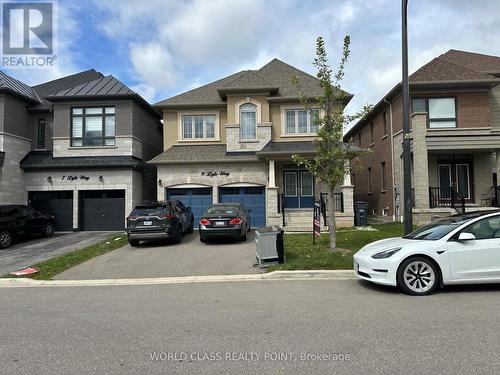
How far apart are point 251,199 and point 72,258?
9.78 meters

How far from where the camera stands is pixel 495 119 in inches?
775

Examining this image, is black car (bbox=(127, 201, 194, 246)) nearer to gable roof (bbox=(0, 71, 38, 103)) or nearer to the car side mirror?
the car side mirror

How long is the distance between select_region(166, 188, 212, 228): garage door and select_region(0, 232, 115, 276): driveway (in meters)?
4.16

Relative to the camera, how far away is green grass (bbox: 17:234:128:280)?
10.5m

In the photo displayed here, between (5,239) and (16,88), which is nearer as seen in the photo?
(5,239)

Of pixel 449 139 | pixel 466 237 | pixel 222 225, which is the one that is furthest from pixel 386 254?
pixel 449 139

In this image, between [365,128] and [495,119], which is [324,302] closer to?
[495,119]

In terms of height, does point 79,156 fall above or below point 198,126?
below

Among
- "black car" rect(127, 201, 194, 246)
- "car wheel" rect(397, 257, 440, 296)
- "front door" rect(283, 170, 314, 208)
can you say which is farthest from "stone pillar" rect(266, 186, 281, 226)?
"car wheel" rect(397, 257, 440, 296)

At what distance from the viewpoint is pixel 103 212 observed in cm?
2028

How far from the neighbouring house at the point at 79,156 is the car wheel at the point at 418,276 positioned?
1578 cm

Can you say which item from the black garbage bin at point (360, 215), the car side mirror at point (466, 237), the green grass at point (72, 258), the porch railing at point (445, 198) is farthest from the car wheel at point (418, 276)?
the porch railing at point (445, 198)

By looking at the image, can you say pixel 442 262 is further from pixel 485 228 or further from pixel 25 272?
pixel 25 272

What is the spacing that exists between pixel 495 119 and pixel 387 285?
16.8 meters
